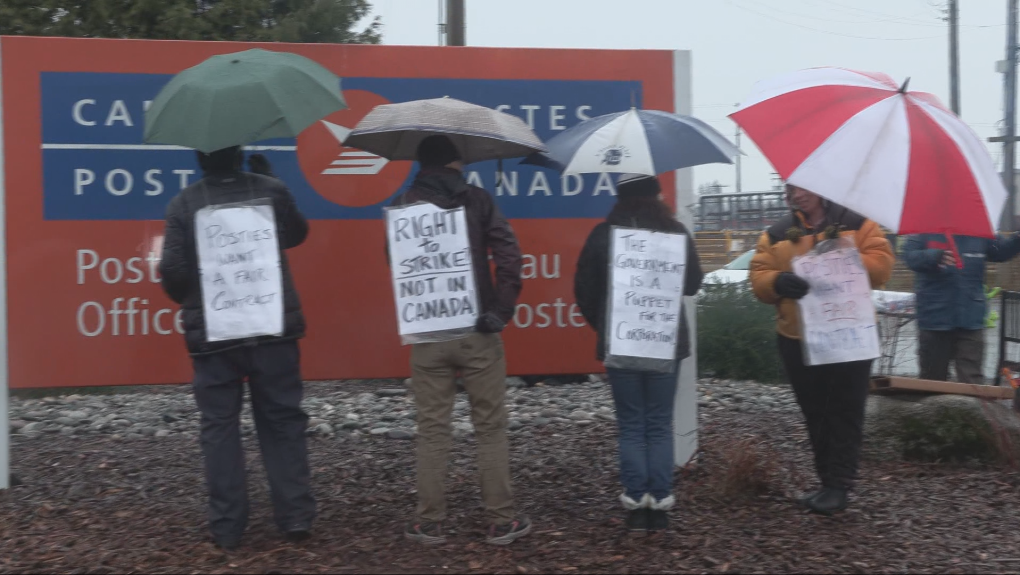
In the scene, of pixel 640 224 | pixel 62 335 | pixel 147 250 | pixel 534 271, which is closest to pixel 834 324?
pixel 640 224

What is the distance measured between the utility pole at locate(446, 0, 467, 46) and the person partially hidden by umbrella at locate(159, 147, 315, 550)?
24.9ft

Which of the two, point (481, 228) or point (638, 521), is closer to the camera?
point (481, 228)

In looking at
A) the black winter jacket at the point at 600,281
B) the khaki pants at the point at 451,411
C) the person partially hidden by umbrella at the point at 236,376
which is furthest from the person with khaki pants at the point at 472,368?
the person partially hidden by umbrella at the point at 236,376

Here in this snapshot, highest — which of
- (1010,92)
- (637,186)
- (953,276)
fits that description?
(1010,92)

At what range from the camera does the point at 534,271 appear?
639 centimetres

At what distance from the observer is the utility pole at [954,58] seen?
29953 mm

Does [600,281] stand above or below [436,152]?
below

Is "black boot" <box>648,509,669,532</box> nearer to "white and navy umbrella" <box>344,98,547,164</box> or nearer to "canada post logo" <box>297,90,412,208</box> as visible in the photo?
"white and navy umbrella" <box>344,98,547,164</box>

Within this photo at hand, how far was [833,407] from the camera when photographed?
17.6ft

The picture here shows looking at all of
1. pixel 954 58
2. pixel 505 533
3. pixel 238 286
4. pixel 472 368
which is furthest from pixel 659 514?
pixel 954 58

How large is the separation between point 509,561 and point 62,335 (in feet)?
9.78

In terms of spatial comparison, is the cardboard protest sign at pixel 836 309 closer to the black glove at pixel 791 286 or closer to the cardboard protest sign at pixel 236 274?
the black glove at pixel 791 286

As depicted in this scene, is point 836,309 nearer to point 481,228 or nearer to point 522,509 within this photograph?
point 481,228

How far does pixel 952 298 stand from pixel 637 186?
10.7ft
